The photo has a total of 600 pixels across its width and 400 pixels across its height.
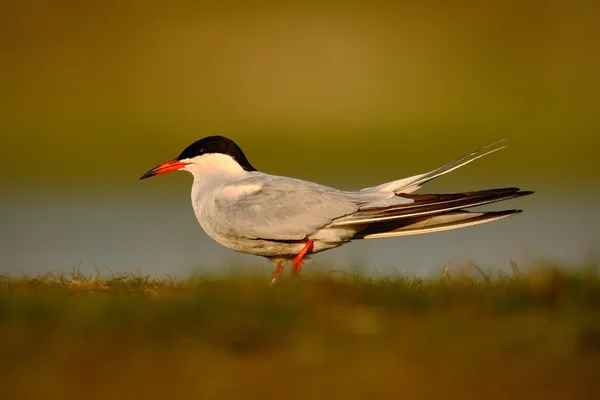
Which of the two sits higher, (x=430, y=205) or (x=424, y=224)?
(x=430, y=205)

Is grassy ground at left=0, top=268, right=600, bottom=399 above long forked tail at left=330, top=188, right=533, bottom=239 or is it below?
below

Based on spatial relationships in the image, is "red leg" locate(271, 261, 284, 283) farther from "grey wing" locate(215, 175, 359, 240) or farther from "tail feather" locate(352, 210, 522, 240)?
"tail feather" locate(352, 210, 522, 240)

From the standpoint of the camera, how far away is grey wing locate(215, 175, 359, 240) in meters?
7.34

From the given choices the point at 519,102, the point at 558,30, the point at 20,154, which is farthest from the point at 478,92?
the point at 20,154

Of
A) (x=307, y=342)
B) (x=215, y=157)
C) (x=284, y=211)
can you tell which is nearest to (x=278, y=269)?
(x=284, y=211)

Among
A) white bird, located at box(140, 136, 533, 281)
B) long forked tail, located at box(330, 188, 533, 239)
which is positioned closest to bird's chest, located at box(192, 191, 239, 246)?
white bird, located at box(140, 136, 533, 281)

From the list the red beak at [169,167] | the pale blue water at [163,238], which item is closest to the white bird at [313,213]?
the pale blue water at [163,238]

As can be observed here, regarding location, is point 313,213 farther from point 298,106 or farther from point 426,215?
point 298,106

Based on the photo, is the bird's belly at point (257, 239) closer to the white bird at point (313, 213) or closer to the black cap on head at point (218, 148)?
the white bird at point (313, 213)

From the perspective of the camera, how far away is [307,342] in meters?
5.34

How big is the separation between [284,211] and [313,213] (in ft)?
0.58

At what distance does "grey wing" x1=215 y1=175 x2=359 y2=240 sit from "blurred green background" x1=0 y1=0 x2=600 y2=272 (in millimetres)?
6484

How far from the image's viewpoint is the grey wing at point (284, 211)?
734 cm

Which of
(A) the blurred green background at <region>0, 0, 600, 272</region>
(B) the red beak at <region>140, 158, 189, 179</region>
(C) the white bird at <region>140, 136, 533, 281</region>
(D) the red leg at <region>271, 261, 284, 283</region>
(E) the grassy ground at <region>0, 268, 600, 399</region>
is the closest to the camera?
(E) the grassy ground at <region>0, 268, 600, 399</region>
